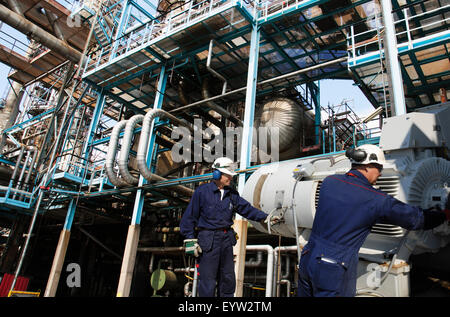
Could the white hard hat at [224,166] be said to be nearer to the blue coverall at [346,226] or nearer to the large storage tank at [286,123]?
the blue coverall at [346,226]

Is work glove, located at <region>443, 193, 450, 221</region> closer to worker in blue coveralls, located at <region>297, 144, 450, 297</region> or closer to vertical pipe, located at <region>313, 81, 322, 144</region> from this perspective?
worker in blue coveralls, located at <region>297, 144, 450, 297</region>

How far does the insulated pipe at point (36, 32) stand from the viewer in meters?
15.0

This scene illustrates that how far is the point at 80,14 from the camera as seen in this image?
17.1 metres

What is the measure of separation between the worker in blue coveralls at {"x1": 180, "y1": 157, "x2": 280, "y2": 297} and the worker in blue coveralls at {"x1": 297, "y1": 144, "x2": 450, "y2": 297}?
52.1 inches

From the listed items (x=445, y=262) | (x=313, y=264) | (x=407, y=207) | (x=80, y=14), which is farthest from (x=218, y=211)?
(x=80, y=14)

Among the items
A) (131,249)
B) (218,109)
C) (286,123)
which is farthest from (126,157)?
(286,123)

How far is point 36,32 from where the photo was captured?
15.8 metres

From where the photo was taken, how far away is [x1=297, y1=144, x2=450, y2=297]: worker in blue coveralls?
2426 mm

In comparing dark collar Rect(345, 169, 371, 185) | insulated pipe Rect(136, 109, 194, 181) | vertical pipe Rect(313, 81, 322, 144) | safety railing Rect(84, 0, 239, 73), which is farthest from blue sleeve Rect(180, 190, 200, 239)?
vertical pipe Rect(313, 81, 322, 144)

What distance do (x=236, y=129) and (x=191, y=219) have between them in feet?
32.8

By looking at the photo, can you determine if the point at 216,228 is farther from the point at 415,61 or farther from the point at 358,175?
the point at 415,61

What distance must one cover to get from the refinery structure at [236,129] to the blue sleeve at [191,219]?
87 centimetres

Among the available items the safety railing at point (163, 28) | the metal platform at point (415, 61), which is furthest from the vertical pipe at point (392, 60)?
the safety railing at point (163, 28)

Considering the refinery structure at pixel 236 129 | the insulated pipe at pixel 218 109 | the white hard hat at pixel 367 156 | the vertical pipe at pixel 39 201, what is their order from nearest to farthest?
the white hard hat at pixel 367 156, the refinery structure at pixel 236 129, the vertical pipe at pixel 39 201, the insulated pipe at pixel 218 109
